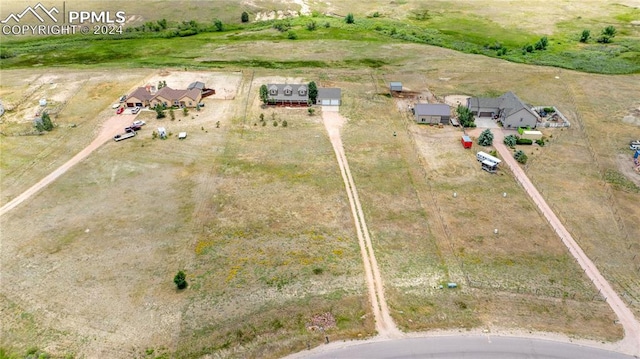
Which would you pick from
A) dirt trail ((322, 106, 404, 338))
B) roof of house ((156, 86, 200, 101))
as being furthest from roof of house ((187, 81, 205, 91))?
dirt trail ((322, 106, 404, 338))

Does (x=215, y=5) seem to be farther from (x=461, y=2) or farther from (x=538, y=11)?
(x=538, y=11)

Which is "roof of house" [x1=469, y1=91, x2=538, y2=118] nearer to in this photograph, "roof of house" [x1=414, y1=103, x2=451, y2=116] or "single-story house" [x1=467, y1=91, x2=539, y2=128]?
"single-story house" [x1=467, y1=91, x2=539, y2=128]

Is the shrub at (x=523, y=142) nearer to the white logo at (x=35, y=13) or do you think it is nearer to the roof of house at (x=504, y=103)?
the roof of house at (x=504, y=103)

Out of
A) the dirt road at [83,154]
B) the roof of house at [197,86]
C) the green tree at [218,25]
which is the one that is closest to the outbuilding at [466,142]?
the roof of house at [197,86]

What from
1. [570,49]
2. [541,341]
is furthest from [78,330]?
[570,49]

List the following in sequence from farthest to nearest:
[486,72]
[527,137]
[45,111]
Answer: [486,72] → [45,111] → [527,137]

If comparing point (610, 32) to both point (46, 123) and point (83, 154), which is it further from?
point (46, 123)
